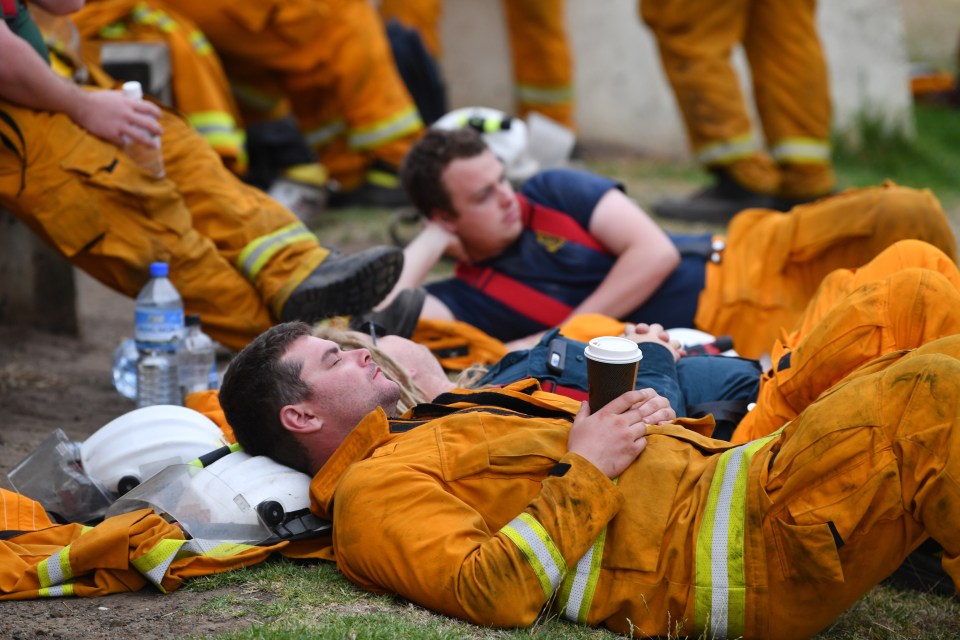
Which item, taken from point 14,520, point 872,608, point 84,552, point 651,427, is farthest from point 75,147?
point 872,608

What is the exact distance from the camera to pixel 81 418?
389 cm

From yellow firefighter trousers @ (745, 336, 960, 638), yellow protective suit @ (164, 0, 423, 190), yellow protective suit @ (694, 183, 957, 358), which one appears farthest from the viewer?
yellow protective suit @ (164, 0, 423, 190)

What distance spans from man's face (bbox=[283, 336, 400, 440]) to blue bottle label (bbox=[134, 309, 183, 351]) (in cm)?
120

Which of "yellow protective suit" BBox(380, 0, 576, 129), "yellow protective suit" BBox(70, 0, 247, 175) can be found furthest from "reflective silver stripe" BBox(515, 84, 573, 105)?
"yellow protective suit" BBox(70, 0, 247, 175)

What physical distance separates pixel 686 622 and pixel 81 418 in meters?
2.35

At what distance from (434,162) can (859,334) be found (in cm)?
202

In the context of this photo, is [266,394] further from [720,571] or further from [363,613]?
[720,571]

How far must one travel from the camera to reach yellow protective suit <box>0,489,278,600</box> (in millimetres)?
2533

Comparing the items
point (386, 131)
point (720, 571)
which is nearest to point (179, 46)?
point (386, 131)

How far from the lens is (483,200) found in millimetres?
4359

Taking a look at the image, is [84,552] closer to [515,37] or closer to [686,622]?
[686,622]

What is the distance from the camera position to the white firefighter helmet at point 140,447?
305 centimetres

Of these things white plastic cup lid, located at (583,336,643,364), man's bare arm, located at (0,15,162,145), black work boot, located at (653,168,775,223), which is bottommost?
black work boot, located at (653,168,775,223)

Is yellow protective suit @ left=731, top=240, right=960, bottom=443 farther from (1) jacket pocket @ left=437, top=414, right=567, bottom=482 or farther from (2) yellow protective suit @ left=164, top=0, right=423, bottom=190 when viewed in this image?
(2) yellow protective suit @ left=164, top=0, right=423, bottom=190
